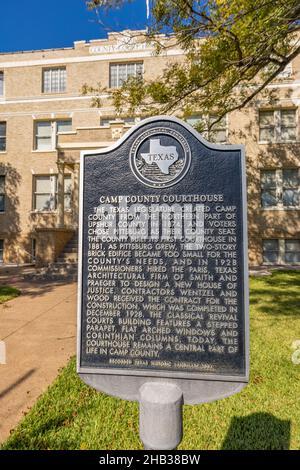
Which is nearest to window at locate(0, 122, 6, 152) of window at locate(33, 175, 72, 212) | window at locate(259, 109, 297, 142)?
window at locate(33, 175, 72, 212)

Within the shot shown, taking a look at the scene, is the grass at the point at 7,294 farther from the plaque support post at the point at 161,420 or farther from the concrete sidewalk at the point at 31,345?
the plaque support post at the point at 161,420

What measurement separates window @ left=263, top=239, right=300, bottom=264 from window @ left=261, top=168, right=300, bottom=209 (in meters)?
1.95

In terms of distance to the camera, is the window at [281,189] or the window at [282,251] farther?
the window at [281,189]

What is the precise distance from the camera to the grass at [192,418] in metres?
2.95

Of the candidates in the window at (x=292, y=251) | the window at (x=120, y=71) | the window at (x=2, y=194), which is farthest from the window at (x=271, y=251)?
the window at (x=2, y=194)

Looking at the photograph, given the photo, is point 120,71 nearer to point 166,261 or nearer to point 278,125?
point 278,125

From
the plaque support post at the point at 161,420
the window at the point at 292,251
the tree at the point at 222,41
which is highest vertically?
the tree at the point at 222,41

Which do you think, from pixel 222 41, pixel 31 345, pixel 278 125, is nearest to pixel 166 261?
pixel 31 345

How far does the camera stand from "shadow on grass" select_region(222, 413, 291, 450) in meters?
2.91

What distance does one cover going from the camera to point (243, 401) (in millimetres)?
3686

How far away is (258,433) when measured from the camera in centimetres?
308

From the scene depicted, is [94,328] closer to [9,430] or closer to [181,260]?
[181,260]

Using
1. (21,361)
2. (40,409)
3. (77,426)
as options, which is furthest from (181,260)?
(21,361)

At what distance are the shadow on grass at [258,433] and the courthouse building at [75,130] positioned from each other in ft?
49.2
